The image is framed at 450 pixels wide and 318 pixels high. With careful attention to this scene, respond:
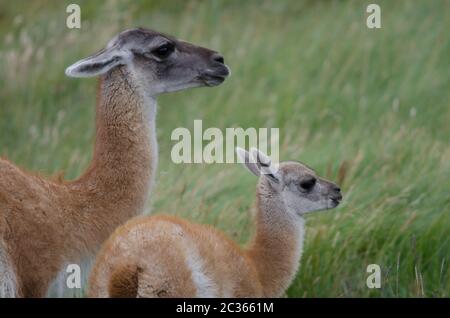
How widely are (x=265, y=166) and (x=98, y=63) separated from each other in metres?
1.18

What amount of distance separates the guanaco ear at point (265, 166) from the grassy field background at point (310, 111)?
0.84 m

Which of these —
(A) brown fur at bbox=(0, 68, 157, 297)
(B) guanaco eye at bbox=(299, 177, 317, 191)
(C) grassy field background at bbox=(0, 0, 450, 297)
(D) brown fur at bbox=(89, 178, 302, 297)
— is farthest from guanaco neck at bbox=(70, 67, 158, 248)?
(B) guanaco eye at bbox=(299, 177, 317, 191)

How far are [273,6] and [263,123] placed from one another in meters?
3.44

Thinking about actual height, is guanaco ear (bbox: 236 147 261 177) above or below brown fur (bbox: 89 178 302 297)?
above

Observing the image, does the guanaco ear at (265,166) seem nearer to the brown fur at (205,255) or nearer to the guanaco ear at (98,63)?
the brown fur at (205,255)

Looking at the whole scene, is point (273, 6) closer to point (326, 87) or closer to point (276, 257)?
point (326, 87)

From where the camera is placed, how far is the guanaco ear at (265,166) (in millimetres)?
7648

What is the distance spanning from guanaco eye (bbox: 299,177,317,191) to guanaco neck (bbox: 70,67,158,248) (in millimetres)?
937

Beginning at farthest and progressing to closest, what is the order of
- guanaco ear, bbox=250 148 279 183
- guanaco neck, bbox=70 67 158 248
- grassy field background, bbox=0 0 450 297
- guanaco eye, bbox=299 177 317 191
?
grassy field background, bbox=0 0 450 297 < guanaco eye, bbox=299 177 317 191 < guanaco ear, bbox=250 148 279 183 < guanaco neck, bbox=70 67 158 248

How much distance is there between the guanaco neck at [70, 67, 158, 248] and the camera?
24.1 ft

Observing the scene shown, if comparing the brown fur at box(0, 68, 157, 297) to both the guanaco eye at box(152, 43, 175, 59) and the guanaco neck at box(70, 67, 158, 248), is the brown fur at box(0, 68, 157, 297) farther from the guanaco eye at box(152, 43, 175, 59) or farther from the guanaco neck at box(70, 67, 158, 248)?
the guanaco eye at box(152, 43, 175, 59)

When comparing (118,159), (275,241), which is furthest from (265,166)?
(118,159)

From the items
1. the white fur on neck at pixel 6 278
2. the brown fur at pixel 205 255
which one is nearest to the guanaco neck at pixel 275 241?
the brown fur at pixel 205 255
